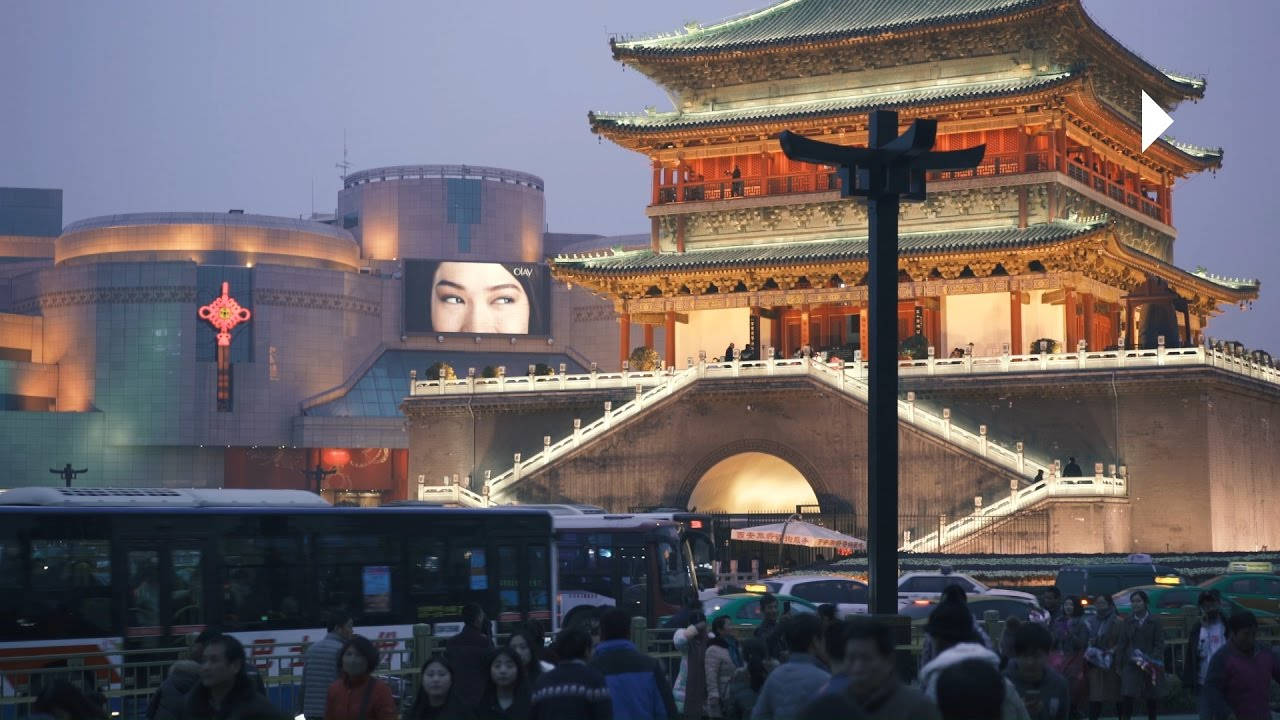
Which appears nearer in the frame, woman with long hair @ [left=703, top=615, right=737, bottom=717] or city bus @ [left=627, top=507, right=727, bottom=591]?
woman with long hair @ [left=703, top=615, right=737, bottom=717]

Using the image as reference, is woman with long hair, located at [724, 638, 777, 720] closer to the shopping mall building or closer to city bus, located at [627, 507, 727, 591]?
city bus, located at [627, 507, 727, 591]

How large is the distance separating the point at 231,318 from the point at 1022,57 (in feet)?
125

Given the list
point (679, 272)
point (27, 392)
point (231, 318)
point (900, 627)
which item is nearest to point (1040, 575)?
point (679, 272)

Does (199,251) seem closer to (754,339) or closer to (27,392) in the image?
(27,392)

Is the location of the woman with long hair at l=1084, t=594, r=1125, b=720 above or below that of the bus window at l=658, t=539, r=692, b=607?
below

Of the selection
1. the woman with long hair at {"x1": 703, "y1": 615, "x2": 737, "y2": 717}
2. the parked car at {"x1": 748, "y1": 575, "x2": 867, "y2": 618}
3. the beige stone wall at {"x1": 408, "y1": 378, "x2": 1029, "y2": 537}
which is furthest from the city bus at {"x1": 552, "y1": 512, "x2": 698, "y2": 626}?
the beige stone wall at {"x1": 408, "y1": 378, "x2": 1029, "y2": 537}

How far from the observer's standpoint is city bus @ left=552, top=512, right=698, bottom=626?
94.1 ft

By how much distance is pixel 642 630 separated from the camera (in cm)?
1808

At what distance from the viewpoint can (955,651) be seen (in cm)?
880

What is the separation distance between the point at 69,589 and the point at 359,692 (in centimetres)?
1112

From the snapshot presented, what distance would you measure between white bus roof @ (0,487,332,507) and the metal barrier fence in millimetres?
2048

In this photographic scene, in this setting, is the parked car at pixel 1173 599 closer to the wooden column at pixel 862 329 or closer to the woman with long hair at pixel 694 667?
the woman with long hair at pixel 694 667

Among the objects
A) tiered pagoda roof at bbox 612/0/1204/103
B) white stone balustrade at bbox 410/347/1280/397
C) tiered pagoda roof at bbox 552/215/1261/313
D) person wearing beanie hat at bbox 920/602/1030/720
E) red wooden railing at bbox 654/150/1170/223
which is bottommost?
person wearing beanie hat at bbox 920/602/1030/720

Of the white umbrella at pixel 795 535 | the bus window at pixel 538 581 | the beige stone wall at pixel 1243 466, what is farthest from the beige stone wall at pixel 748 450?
the bus window at pixel 538 581
